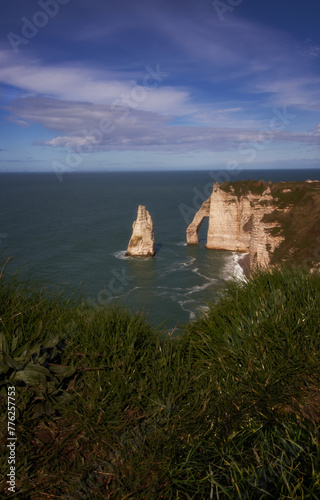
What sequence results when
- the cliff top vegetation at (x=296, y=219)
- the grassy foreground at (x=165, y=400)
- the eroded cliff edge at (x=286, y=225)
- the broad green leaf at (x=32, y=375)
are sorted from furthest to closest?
the eroded cliff edge at (x=286, y=225)
the cliff top vegetation at (x=296, y=219)
the broad green leaf at (x=32, y=375)
the grassy foreground at (x=165, y=400)

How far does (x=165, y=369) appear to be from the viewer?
16.2ft

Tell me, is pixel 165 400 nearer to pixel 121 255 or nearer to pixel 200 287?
pixel 200 287

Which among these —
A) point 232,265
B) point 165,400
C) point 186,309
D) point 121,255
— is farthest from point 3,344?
point 121,255

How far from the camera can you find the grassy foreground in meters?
3.38

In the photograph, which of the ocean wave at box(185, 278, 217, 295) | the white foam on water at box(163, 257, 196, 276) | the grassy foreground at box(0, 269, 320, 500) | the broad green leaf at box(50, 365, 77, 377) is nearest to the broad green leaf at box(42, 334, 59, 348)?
the grassy foreground at box(0, 269, 320, 500)

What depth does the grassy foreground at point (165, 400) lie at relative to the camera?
338cm

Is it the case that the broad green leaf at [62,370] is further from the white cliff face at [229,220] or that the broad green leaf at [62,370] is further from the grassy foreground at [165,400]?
the white cliff face at [229,220]

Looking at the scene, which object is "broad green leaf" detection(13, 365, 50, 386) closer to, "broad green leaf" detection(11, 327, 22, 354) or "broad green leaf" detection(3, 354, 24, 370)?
"broad green leaf" detection(3, 354, 24, 370)

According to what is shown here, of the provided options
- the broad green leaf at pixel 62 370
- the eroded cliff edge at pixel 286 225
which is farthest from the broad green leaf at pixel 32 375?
A: the eroded cliff edge at pixel 286 225

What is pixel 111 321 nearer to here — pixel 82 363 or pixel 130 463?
pixel 82 363

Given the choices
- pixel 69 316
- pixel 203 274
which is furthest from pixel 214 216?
pixel 69 316

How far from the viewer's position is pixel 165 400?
14.9 ft

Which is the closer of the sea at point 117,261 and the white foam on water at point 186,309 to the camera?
the white foam on water at point 186,309

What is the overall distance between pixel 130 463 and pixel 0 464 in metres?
1.37
